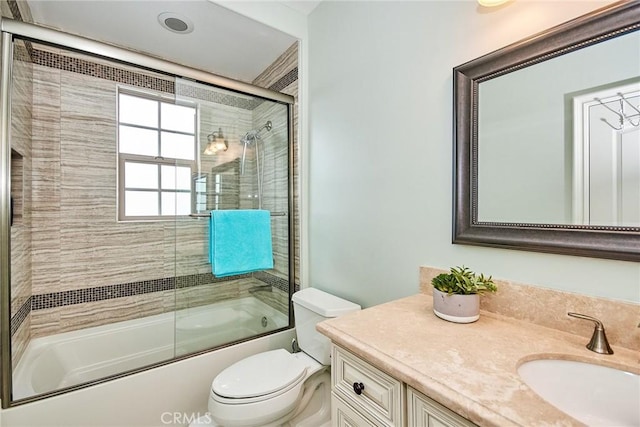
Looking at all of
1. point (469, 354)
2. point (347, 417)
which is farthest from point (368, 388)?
point (469, 354)

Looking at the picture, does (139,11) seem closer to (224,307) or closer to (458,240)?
(224,307)

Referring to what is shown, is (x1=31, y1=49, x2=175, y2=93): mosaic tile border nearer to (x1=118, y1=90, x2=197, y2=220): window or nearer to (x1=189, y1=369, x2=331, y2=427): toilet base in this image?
(x1=118, y1=90, x2=197, y2=220): window

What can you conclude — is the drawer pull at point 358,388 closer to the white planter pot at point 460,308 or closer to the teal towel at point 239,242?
the white planter pot at point 460,308

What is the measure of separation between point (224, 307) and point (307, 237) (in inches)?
29.0

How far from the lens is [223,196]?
184 centimetres

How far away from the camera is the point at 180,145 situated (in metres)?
1.90

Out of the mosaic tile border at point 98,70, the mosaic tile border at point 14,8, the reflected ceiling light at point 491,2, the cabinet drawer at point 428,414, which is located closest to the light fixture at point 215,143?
the mosaic tile border at point 98,70

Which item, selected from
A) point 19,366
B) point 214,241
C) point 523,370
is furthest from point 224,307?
point 523,370

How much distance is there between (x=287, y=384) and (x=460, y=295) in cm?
94

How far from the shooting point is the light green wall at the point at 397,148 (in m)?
0.96

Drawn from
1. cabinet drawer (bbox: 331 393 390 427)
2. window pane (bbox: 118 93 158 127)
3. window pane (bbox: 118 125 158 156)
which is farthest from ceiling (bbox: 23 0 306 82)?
cabinet drawer (bbox: 331 393 390 427)

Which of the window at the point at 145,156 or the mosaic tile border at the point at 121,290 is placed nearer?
the mosaic tile border at the point at 121,290

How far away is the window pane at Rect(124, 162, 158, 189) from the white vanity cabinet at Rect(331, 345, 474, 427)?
6.92 ft

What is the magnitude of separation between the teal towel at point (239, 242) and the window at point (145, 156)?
579mm
